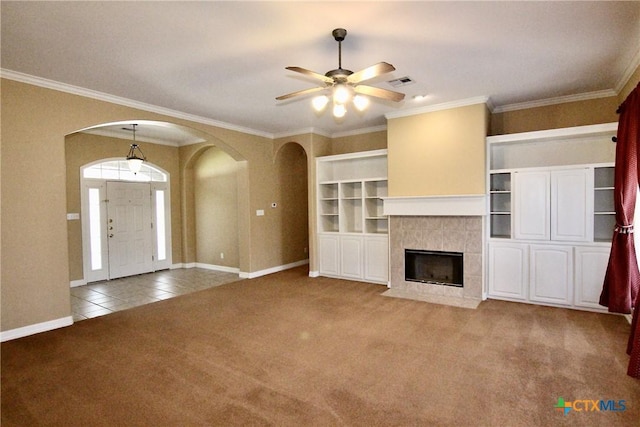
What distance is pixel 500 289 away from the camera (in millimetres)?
4836

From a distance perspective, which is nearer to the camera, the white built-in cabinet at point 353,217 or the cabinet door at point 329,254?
the white built-in cabinet at point 353,217

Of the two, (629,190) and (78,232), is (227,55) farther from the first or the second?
(78,232)

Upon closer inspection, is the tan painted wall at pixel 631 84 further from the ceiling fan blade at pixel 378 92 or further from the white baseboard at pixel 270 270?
the white baseboard at pixel 270 270

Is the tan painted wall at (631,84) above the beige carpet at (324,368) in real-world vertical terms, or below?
above

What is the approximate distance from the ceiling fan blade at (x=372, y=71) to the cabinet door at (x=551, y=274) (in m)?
3.42

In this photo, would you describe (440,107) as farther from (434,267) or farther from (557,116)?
(434,267)

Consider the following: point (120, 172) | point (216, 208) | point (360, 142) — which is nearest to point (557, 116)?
point (360, 142)

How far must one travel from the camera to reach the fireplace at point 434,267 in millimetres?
5051

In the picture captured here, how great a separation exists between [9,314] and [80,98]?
2.64 metres

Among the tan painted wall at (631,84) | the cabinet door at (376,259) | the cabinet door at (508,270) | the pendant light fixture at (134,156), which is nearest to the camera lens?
the tan painted wall at (631,84)

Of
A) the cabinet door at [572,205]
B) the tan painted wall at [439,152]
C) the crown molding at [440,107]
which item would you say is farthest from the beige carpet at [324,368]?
the crown molding at [440,107]

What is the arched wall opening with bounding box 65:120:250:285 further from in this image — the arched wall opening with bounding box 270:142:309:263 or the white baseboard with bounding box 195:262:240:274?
the arched wall opening with bounding box 270:142:309:263

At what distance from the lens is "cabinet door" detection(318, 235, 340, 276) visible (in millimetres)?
6477

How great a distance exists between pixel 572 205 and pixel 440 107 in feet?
7.28
